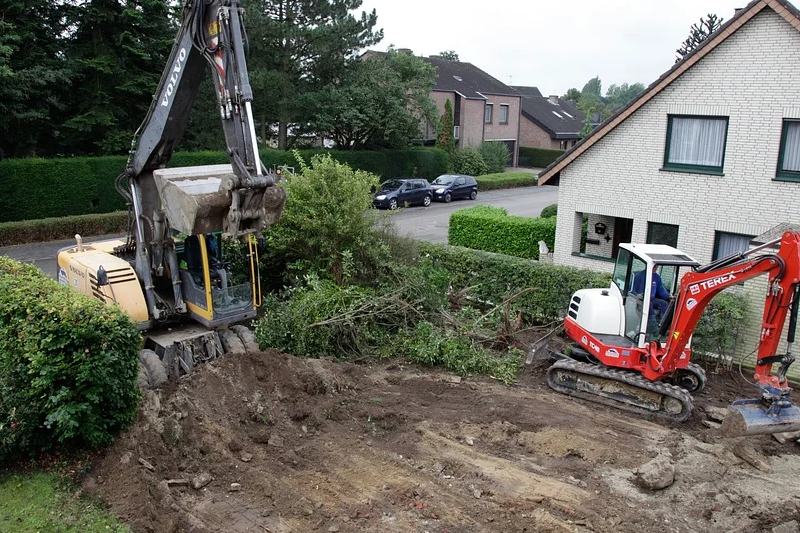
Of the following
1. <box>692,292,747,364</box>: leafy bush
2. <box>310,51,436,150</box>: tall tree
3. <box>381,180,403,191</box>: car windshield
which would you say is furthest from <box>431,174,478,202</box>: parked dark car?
<box>692,292,747,364</box>: leafy bush

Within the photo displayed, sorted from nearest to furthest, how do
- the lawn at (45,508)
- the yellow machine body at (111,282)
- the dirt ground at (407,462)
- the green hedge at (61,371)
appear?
the lawn at (45,508) < the dirt ground at (407,462) < the green hedge at (61,371) < the yellow machine body at (111,282)

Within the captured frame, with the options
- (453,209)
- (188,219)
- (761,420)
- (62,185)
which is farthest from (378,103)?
(761,420)

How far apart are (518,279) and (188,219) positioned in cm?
830

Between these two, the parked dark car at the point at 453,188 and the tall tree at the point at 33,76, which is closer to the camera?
the tall tree at the point at 33,76

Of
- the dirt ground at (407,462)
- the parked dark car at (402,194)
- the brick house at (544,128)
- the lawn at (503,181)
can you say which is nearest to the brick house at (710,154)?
the dirt ground at (407,462)

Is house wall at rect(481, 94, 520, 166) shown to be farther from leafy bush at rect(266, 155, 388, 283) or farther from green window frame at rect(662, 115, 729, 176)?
leafy bush at rect(266, 155, 388, 283)

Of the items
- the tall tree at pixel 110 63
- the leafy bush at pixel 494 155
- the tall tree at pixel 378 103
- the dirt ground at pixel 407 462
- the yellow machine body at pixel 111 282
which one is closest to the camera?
the dirt ground at pixel 407 462

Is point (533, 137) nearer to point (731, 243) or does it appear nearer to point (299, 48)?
point (299, 48)

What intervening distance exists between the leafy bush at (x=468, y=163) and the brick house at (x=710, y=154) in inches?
1162

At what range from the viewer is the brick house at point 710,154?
1558 centimetres

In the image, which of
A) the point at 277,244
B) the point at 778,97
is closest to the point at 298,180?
the point at 277,244

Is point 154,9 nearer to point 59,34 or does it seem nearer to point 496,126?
point 59,34

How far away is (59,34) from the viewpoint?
2986 centimetres

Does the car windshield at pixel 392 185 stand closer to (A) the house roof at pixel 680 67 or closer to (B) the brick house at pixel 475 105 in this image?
(B) the brick house at pixel 475 105
